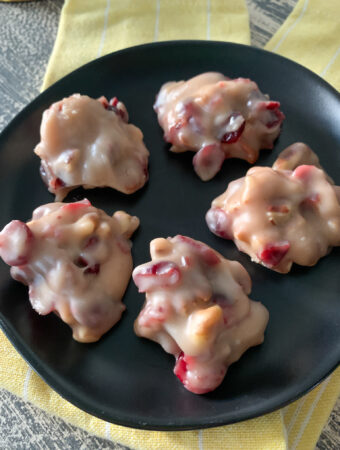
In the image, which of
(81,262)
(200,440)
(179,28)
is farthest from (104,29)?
(200,440)

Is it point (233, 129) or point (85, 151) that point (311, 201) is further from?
point (85, 151)

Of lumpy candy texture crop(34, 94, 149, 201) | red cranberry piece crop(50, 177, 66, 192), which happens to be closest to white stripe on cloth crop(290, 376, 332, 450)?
lumpy candy texture crop(34, 94, 149, 201)

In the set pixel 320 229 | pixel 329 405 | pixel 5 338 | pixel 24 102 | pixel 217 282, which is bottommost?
pixel 5 338

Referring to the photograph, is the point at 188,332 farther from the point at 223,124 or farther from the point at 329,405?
the point at 223,124

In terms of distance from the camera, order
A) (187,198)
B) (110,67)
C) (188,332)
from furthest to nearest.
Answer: (110,67) → (187,198) → (188,332)

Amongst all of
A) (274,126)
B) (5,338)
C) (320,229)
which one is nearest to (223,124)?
(274,126)

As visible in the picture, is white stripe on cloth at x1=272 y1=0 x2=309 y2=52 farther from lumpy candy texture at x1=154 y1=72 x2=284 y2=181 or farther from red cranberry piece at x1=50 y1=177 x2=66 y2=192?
red cranberry piece at x1=50 y1=177 x2=66 y2=192
